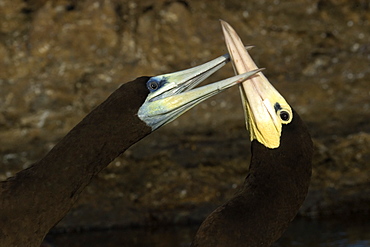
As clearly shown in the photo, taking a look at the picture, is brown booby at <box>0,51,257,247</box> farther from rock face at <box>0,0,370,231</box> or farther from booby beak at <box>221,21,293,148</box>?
rock face at <box>0,0,370,231</box>

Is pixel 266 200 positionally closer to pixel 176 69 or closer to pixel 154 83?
pixel 154 83

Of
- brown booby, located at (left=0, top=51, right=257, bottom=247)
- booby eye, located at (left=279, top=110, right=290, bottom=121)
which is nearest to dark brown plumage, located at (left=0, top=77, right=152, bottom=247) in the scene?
brown booby, located at (left=0, top=51, right=257, bottom=247)

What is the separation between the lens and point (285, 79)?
1234 centimetres

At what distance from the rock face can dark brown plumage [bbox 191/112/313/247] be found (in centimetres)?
526

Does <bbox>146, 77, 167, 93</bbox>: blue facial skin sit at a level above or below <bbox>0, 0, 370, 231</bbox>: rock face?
above

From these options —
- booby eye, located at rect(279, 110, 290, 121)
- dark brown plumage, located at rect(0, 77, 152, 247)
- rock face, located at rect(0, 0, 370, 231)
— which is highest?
dark brown plumage, located at rect(0, 77, 152, 247)

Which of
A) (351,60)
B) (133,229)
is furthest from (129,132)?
(351,60)

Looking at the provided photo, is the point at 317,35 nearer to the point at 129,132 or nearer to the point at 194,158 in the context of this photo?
the point at 194,158

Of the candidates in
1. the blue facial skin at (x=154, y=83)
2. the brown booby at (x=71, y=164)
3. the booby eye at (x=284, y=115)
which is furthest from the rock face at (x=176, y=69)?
the booby eye at (x=284, y=115)

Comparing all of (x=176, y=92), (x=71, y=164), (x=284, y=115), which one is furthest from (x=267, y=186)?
(x=71, y=164)

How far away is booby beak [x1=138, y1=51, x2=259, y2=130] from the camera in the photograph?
709cm

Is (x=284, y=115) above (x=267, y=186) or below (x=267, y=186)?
above

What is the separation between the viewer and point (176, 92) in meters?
7.41

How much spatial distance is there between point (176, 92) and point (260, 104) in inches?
26.5
